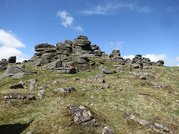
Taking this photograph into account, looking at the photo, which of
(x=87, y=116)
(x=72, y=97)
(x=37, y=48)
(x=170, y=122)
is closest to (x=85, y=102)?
(x=72, y=97)

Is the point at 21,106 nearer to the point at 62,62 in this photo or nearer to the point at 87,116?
the point at 87,116

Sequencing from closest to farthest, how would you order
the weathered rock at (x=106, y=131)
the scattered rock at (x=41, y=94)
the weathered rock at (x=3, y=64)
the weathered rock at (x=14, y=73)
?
the weathered rock at (x=106, y=131)
the scattered rock at (x=41, y=94)
the weathered rock at (x=14, y=73)
the weathered rock at (x=3, y=64)

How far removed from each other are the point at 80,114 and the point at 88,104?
23.1ft

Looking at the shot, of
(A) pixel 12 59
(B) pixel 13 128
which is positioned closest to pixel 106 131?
(B) pixel 13 128

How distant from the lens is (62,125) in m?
35.4

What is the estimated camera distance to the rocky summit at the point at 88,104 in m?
36.2

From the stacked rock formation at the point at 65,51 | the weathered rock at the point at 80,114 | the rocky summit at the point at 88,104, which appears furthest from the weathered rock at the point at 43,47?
the weathered rock at the point at 80,114

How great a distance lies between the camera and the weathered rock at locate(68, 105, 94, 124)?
36094mm

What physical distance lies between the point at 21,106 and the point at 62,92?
779 cm

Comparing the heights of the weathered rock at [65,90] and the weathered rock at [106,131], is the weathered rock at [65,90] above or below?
above

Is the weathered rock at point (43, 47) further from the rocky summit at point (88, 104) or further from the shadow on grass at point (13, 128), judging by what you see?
the shadow on grass at point (13, 128)

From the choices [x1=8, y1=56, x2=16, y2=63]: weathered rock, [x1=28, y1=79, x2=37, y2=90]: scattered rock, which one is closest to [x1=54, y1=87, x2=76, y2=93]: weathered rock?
[x1=28, y1=79, x2=37, y2=90]: scattered rock

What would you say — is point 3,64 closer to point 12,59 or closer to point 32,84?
point 12,59

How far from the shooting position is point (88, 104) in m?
44.1
